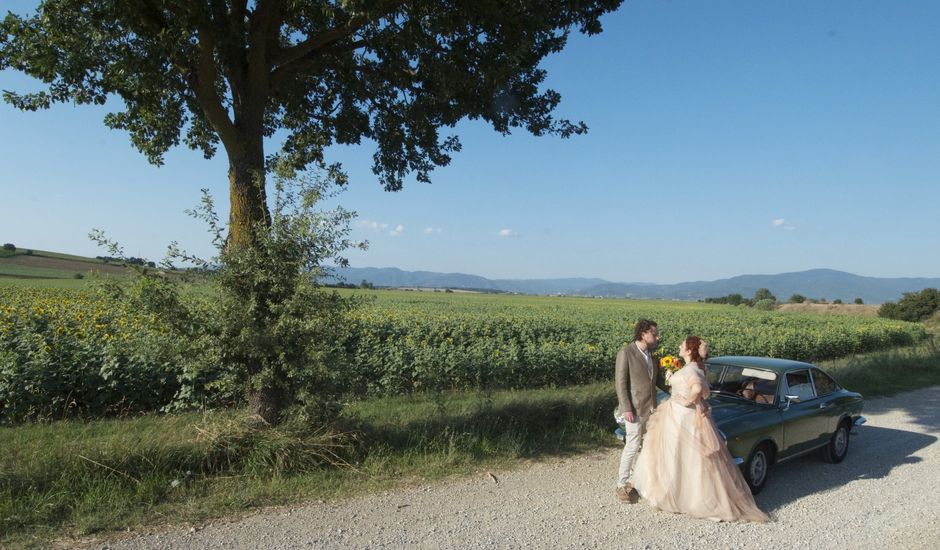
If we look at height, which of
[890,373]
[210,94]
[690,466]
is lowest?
[890,373]

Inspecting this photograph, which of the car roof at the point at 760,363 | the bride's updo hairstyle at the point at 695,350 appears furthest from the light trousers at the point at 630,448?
the car roof at the point at 760,363

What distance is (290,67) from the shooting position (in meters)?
7.46

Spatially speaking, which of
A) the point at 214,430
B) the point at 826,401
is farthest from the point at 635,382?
the point at 214,430

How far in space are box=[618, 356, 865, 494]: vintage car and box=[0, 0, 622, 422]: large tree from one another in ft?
14.8

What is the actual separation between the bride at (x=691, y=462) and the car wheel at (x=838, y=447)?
277 centimetres

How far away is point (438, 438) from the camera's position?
697 centimetres

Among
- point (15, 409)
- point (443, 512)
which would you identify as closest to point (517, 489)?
point (443, 512)

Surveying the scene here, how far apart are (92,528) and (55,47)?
5.10m

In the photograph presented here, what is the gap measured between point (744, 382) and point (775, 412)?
0.59m

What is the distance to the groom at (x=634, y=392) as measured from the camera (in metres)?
5.80

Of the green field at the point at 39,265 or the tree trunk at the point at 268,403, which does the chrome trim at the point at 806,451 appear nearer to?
the tree trunk at the point at 268,403

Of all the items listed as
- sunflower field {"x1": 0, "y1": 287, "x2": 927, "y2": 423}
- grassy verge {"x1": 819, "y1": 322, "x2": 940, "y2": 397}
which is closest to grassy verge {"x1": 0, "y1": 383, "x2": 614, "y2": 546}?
sunflower field {"x1": 0, "y1": 287, "x2": 927, "y2": 423}

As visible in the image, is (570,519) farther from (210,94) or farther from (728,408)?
(210,94)

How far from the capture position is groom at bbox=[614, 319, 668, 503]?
5805mm
